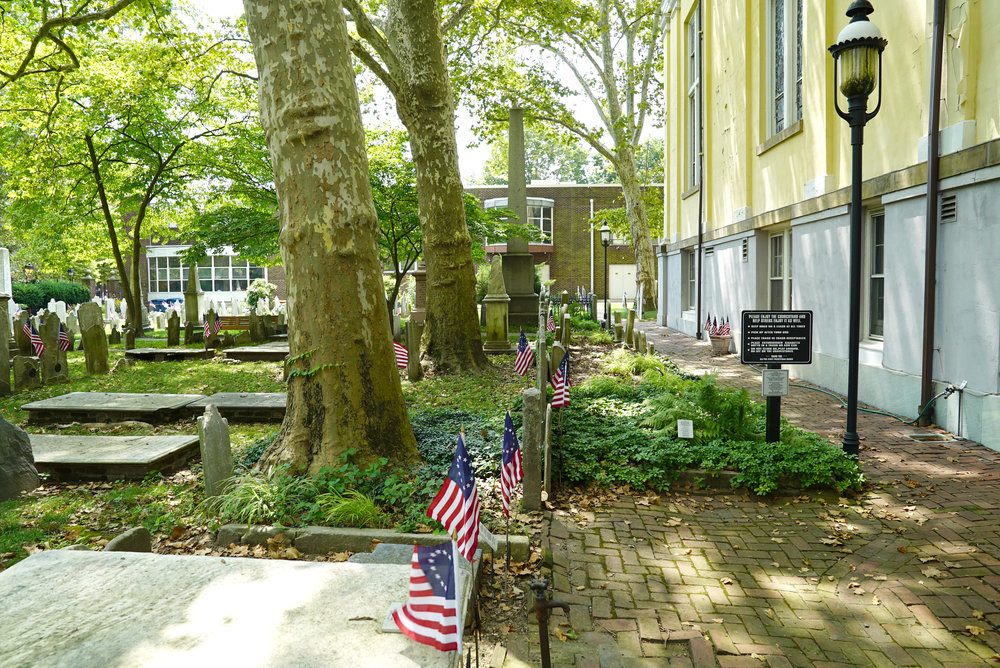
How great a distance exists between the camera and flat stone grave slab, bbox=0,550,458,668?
234 cm

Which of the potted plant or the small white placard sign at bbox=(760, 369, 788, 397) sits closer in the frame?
the small white placard sign at bbox=(760, 369, 788, 397)

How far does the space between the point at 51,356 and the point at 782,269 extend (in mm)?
13829

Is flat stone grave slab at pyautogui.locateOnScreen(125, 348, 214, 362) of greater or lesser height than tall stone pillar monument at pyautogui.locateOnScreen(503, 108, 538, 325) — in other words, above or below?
below

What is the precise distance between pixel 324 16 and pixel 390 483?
155 inches

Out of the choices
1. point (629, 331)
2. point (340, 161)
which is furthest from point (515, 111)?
point (340, 161)

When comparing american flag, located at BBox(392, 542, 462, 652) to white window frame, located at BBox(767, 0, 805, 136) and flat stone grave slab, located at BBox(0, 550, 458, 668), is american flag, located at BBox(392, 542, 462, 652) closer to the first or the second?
flat stone grave slab, located at BBox(0, 550, 458, 668)

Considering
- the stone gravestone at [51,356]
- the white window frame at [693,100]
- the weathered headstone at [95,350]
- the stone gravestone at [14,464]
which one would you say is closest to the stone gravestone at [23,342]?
the weathered headstone at [95,350]

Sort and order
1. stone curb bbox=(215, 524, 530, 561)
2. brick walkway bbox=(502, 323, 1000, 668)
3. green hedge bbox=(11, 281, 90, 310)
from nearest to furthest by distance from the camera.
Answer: brick walkway bbox=(502, 323, 1000, 668)
stone curb bbox=(215, 524, 530, 561)
green hedge bbox=(11, 281, 90, 310)

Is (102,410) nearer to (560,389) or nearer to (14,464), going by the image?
(14,464)

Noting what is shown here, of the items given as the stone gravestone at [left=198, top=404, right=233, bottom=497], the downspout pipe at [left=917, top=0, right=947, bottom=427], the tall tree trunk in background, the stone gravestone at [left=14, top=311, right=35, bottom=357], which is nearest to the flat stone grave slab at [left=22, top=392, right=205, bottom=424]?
the tall tree trunk in background

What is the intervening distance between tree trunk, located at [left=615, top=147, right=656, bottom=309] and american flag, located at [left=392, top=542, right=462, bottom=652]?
25.6 meters

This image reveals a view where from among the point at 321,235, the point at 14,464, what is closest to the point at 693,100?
the point at 321,235

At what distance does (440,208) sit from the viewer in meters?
11.2

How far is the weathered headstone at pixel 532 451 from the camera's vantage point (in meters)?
5.27
